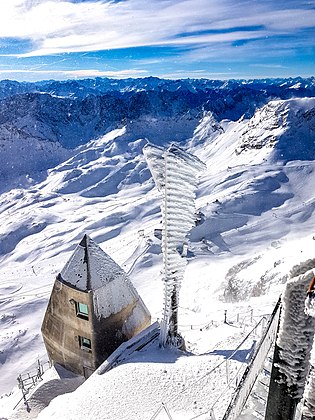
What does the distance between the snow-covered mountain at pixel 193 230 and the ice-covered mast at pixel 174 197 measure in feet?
10.00

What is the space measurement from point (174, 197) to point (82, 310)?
6.69 meters

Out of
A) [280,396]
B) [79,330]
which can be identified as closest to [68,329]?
[79,330]

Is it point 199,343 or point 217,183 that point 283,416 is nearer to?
point 199,343

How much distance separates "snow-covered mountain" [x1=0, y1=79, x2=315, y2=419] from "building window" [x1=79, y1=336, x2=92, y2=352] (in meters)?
3.95

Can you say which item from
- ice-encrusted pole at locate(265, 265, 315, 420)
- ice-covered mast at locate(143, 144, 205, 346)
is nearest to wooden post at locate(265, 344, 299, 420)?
ice-encrusted pole at locate(265, 265, 315, 420)

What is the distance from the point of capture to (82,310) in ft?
49.7

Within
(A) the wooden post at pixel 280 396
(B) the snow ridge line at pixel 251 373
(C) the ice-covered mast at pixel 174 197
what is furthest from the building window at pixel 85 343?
(A) the wooden post at pixel 280 396

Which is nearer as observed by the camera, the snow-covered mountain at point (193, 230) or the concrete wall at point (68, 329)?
the concrete wall at point (68, 329)

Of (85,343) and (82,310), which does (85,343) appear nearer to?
(85,343)

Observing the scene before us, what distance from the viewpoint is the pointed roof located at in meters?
15.0

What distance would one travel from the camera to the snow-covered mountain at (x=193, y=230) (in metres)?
27.7

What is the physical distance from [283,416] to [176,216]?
7.61m

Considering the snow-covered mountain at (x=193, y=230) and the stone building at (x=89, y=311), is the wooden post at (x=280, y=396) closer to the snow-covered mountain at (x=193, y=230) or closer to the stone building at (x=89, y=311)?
the snow-covered mountain at (x=193, y=230)

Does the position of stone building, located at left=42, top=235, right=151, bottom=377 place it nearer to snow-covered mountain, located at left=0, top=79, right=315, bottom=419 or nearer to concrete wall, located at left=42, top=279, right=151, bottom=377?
concrete wall, located at left=42, top=279, right=151, bottom=377
